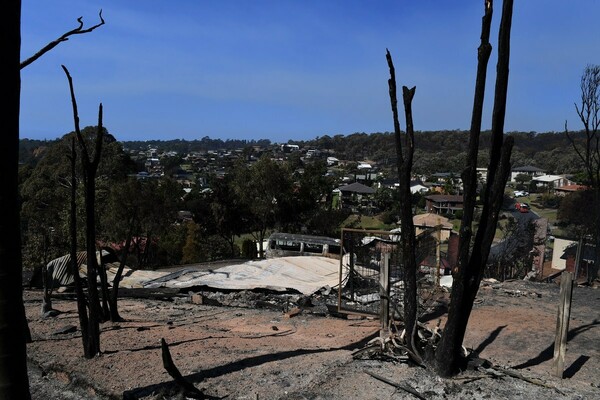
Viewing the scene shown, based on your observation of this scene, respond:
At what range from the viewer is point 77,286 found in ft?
19.6

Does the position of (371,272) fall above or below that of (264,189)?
below

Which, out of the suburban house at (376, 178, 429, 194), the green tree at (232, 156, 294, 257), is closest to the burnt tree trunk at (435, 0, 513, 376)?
the green tree at (232, 156, 294, 257)

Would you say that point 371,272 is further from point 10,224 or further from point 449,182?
point 449,182

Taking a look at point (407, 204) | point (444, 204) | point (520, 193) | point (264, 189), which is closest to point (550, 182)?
point (520, 193)

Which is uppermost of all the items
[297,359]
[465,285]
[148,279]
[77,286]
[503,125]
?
[503,125]

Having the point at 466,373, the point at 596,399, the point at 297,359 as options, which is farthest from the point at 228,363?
the point at 596,399

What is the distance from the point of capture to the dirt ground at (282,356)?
500 cm

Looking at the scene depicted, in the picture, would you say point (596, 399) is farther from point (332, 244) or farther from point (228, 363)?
point (332, 244)

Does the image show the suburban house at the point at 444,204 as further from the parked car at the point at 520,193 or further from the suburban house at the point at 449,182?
the parked car at the point at 520,193

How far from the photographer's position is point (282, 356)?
6023 mm

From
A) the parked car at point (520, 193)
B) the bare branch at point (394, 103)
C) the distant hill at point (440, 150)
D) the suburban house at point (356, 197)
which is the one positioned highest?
the distant hill at point (440, 150)

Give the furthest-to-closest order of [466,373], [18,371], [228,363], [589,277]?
[589,277] < [228,363] < [466,373] < [18,371]

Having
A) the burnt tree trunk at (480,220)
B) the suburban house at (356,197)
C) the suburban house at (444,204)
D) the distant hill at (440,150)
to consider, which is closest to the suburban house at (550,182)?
the distant hill at (440,150)

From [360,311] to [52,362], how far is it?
15.8 feet
